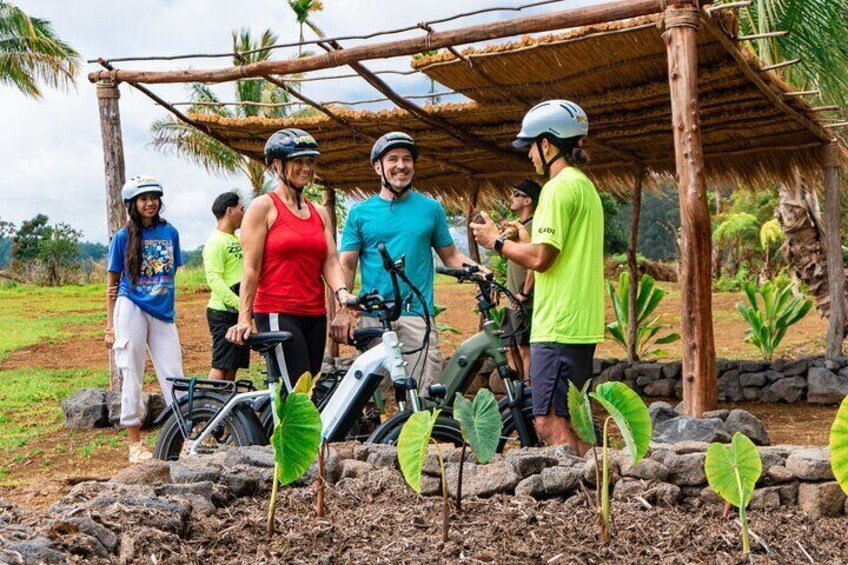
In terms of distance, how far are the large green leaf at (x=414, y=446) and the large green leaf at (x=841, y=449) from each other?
3.63ft

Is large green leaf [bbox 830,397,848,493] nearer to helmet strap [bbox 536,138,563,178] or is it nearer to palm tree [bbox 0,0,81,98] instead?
helmet strap [bbox 536,138,563,178]

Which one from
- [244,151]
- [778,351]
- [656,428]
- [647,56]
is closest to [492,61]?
[647,56]

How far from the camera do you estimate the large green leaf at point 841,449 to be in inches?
113

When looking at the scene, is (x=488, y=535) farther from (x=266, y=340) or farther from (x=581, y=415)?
(x=266, y=340)

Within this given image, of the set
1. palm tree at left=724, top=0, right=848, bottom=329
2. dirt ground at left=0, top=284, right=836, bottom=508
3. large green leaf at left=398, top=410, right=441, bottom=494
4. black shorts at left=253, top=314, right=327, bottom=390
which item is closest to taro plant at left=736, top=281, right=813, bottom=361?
dirt ground at left=0, top=284, right=836, bottom=508

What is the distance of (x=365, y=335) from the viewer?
412cm

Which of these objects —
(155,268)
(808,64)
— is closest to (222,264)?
(155,268)

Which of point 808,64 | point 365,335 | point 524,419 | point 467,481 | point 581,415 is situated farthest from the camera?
point 808,64

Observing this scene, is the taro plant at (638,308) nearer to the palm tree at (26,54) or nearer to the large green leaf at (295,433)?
the large green leaf at (295,433)

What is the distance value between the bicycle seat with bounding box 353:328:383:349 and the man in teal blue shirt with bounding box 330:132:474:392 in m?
0.43

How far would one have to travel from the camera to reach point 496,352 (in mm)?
4539

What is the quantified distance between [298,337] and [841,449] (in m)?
2.35

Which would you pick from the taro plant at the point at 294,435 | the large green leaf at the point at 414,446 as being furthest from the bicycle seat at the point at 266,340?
the large green leaf at the point at 414,446

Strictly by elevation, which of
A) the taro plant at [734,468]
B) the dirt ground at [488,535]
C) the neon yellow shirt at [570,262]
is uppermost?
the neon yellow shirt at [570,262]
